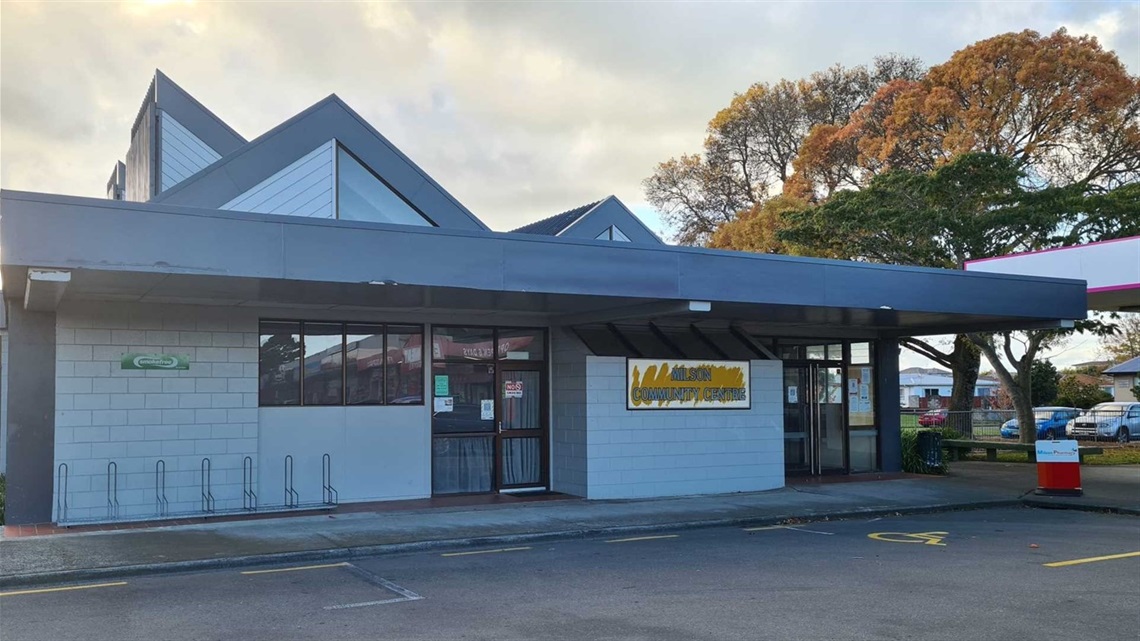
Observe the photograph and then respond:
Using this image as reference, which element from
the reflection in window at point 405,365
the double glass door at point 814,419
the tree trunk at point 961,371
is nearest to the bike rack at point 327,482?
the reflection in window at point 405,365

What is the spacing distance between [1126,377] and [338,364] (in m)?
54.0

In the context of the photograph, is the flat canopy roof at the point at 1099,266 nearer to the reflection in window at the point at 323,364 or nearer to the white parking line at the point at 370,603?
the reflection in window at the point at 323,364

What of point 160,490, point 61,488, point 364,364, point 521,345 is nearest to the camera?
point 61,488

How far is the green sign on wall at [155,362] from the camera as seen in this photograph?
13477mm

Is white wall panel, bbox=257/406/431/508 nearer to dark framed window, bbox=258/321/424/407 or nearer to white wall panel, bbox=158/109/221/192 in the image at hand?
dark framed window, bbox=258/321/424/407

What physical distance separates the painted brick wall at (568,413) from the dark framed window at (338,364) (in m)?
2.43

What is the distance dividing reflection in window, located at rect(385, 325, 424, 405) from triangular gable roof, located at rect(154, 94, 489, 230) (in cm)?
486

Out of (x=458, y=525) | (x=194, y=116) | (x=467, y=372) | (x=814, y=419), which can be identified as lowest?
(x=458, y=525)

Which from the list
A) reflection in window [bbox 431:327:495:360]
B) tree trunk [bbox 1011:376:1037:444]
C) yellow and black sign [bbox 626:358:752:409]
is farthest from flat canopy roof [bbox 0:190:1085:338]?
tree trunk [bbox 1011:376:1037:444]

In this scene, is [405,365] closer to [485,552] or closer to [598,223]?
[485,552]

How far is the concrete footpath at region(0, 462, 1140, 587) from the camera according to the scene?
1042 centimetres

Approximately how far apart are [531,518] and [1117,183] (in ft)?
86.6

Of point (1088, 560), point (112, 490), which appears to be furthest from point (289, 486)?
point (1088, 560)

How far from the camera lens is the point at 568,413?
1656cm
